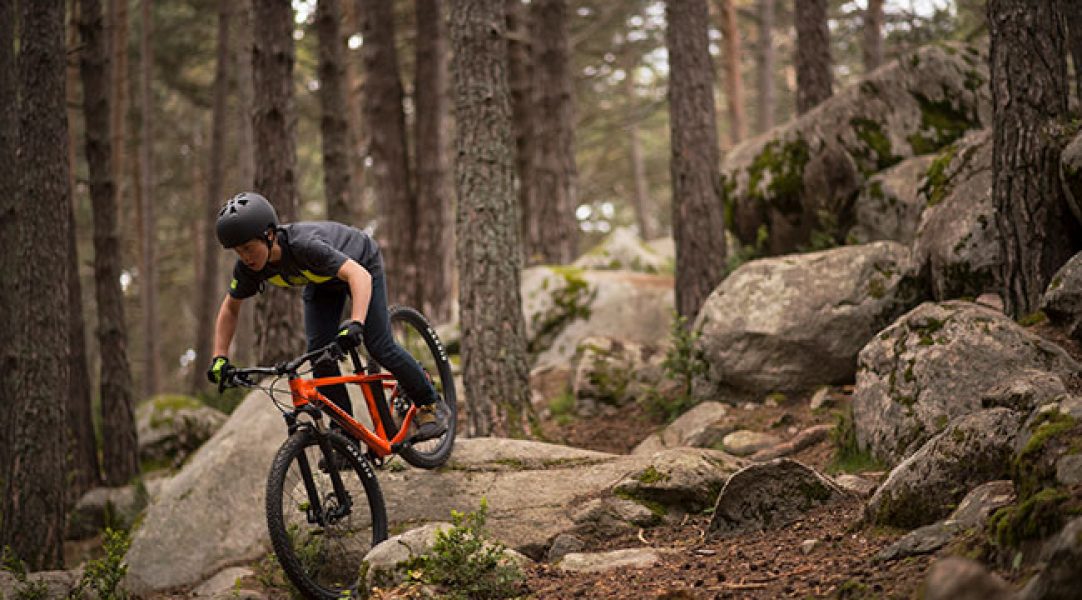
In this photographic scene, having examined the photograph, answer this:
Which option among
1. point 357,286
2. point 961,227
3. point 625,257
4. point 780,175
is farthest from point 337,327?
point 625,257

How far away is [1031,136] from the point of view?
713 centimetres

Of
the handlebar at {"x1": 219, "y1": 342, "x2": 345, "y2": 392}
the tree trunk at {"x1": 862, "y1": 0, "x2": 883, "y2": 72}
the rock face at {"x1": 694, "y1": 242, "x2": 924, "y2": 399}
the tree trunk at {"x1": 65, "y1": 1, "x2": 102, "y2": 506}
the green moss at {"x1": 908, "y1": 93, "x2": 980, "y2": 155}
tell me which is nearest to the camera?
the handlebar at {"x1": 219, "y1": 342, "x2": 345, "y2": 392}

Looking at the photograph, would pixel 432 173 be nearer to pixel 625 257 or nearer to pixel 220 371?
pixel 625 257

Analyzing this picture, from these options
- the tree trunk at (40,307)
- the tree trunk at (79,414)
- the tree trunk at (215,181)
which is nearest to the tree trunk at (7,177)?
the tree trunk at (40,307)

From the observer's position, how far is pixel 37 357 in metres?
8.52

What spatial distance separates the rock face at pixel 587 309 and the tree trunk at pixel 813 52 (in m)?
3.65

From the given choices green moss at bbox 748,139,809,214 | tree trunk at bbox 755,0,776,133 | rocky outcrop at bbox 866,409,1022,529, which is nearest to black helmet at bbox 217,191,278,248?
rocky outcrop at bbox 866,409,1022,529

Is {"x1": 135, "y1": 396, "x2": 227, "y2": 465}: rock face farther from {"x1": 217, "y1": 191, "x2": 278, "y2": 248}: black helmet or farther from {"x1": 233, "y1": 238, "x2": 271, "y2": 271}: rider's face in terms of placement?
{"x1": 217, "y1": 191, "x2": 278, "y2": 248}: black helmet

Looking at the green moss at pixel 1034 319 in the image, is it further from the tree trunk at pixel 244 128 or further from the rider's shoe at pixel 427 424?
the tree trunk at pixel 244 128

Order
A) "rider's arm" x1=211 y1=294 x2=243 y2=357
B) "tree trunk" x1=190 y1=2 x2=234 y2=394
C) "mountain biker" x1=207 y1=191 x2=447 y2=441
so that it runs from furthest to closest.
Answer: "tree trunk" x1=190 y1=2 x2=234 y2=394 < "rider's arm" x1=211 y1=294 x2=243 y2=357 < "mountain biker" x1=207 y1=191 x2=447 y2=441

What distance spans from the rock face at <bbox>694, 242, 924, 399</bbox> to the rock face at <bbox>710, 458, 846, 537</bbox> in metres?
3.52

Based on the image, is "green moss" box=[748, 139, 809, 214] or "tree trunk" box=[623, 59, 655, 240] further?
"tree trunk" box=[623, 59, 655, 240]

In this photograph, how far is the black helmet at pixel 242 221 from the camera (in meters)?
5.68

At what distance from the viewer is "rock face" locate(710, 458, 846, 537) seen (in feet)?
19.3
